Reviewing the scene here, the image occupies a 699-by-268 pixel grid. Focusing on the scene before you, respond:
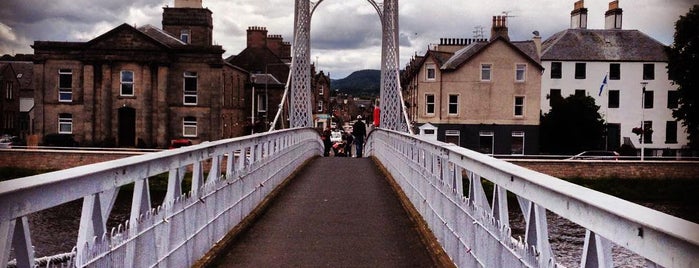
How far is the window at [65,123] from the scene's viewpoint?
4438cm

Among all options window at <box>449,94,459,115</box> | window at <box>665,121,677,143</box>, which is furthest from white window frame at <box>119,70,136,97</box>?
window at <box>665,121,677,143</box>

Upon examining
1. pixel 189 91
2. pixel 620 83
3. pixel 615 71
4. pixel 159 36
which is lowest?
pixel 189 91

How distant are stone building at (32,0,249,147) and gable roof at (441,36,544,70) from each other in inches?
585

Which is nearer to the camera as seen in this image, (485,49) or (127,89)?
(127,89)

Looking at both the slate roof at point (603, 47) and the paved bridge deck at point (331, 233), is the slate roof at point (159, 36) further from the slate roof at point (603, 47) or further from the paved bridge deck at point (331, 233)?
the paved bridge deck at point (331, 233)

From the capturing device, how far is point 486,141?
47.4 meters

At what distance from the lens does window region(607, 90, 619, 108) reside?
50969 millimetres

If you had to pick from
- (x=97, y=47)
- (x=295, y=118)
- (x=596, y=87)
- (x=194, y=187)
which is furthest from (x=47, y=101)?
(x=194, y=187)

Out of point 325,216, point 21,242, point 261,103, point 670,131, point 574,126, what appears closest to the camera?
point 21,242

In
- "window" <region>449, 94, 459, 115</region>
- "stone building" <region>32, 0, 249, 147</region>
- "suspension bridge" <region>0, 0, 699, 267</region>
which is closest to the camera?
"suspension bridge" <region>0, 0, 699, 267</region>

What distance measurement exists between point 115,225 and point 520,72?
1216 inches

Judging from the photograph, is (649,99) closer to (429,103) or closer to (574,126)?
(574,126)

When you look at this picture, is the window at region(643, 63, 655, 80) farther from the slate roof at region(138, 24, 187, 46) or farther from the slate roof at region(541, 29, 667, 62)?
the slate roof at region(138, 24, 187, 46)

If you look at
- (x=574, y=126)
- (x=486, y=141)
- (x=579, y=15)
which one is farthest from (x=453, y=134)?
(x=579, y=15)
